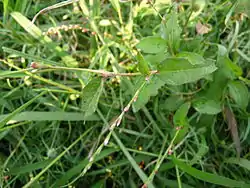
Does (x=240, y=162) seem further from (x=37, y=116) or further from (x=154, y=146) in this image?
(x=37, y=116)

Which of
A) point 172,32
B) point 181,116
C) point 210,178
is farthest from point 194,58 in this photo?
point 210,178

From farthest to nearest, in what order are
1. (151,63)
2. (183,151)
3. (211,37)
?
1. (211,37)
2. (183,151)
3. (151,63)

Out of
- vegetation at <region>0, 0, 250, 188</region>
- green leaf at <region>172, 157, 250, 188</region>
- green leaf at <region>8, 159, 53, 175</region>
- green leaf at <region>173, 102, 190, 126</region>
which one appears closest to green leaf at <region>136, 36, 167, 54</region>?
vegetation at <region>0, 0, 250, 188</region>

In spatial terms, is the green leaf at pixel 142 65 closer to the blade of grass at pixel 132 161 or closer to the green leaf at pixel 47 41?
the blade of grass at pixel 132 161

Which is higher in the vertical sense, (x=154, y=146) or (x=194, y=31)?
(x=194, y=31)

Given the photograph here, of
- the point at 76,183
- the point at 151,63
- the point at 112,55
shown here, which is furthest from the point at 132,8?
the point at 76,183

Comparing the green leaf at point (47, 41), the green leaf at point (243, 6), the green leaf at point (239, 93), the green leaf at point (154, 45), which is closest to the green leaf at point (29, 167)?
the green leaf at point (47, 41)

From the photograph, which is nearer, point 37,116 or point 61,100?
point 37,116

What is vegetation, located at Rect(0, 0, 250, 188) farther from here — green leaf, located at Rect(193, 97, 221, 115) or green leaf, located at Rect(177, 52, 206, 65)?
green leaf, located at Rect(177, 52, 206, 65)

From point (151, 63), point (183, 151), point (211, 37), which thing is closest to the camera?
point (151, 63)

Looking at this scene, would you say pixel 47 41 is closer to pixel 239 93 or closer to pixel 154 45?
pixel 154 45
